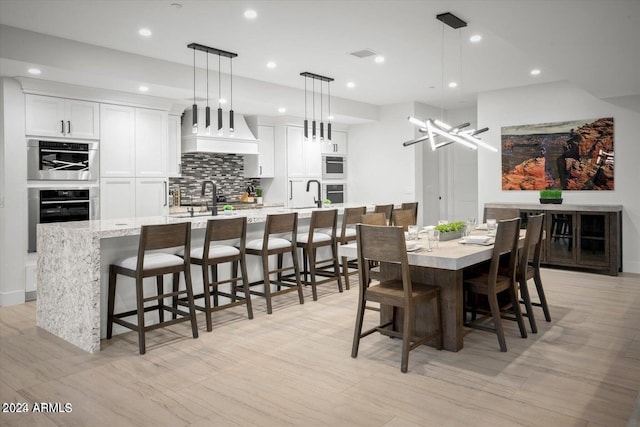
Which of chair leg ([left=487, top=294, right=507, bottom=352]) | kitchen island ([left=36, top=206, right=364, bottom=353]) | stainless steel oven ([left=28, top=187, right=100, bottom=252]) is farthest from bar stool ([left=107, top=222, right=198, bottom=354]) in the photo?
chair leg ([left=487, top=294, right=507, bottom=352])

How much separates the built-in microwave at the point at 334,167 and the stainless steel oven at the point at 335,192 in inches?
6.4

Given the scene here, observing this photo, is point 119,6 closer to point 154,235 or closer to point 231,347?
point 154,235

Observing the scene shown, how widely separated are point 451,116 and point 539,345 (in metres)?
6.78

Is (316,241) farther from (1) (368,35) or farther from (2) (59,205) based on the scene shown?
(2) (59,205)

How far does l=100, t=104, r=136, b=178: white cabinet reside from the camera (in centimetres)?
590

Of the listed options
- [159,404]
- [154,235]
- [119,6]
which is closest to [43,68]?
[119,6]

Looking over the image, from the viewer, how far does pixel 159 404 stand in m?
2.68

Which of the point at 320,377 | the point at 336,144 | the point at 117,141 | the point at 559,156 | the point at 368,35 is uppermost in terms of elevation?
the point at 368,35

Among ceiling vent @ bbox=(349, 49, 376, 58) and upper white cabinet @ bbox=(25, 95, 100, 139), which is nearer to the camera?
upper white cabinet @ bbox=(25, 95, 100, 139)

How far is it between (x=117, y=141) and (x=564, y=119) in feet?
20.7

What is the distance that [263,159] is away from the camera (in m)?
8.29

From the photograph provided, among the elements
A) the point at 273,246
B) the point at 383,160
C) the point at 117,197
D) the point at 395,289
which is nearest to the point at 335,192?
the point at 383,160

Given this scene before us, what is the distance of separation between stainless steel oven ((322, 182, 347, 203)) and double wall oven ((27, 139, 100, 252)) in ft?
14.1

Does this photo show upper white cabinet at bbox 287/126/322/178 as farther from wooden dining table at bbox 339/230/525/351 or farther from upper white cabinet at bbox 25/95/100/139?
wooden dining table at bbox 339/230/525/351
